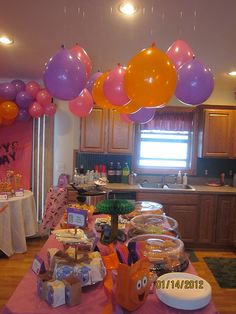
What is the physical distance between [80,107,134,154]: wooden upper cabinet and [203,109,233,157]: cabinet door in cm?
114

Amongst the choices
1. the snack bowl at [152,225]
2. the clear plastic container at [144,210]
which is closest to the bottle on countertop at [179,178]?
the clear plastic container at [144,210]

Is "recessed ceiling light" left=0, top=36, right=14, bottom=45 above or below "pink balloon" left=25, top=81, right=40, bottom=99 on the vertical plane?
above

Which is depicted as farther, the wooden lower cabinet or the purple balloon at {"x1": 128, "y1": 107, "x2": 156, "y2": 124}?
the wooden lower cabinet

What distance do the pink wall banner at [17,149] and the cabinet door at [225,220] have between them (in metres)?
2.87

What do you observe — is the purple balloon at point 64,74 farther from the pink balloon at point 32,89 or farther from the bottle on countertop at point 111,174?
the bottle on countertop at point 111,174

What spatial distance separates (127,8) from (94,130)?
2.28 metres

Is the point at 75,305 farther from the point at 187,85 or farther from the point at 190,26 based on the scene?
the point at 190,26

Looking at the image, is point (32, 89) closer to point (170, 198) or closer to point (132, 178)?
point (132, 178)

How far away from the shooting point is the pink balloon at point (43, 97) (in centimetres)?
355

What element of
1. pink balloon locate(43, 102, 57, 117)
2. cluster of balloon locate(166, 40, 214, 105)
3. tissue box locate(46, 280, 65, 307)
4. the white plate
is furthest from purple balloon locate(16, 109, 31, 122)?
the white plate

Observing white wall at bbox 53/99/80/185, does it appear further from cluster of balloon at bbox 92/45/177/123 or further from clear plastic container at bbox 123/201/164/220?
cluster of balloon at bbox 92/45/177/123

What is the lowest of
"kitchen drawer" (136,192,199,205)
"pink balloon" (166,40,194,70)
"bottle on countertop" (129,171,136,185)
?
"kitchen drawer" (136,192,199,205)

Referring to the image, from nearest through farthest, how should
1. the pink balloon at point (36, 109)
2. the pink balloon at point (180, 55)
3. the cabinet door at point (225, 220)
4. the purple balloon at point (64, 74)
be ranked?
the purple balloon at point (64, 74) → the pink balloon at point (180, 55) → the pink balloon at point (36, 109) → the cabinet door at point (225, 220)

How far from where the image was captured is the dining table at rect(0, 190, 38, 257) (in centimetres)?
332
